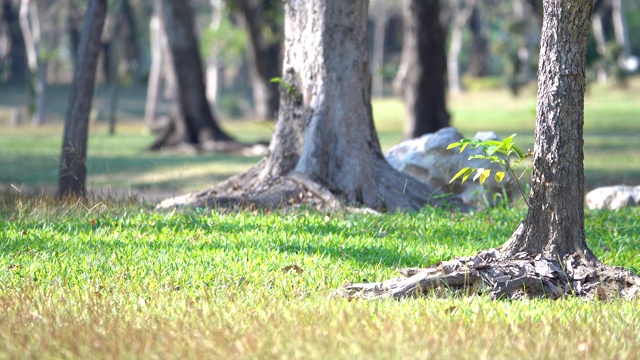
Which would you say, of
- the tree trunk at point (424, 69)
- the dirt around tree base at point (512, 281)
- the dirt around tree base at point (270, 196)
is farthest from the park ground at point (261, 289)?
the tree trunk at point (424, 69)

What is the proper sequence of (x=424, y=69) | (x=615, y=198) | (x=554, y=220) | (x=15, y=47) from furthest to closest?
(x=15, y=47)
(x=424, y=69)
(x=615, y=198)
(x=554, y=220)

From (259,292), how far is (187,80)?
18321 mm

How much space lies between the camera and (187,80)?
23.8 meters

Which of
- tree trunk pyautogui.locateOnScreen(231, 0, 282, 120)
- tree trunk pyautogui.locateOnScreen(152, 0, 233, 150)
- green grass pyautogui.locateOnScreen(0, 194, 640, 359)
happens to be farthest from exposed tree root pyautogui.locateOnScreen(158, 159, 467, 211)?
tree trunk pyautogui.locateOnScreen(231, 0, 282, 120)

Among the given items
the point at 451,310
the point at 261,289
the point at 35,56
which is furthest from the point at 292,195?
the point at 35,56

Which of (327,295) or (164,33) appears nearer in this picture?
(327,295)

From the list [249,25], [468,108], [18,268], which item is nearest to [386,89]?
[468,108]

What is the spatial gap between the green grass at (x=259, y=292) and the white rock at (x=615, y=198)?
2.20 m

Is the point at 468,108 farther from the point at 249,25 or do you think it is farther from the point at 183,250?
the point at 183,250

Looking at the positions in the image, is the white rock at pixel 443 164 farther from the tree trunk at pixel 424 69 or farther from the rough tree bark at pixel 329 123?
the tree trunk at pixel 424 69

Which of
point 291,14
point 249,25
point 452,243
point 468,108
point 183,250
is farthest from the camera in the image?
point 468,108

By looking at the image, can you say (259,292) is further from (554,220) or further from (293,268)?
(554,220)

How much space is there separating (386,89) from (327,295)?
63.1 metres

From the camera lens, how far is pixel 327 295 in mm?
5879
